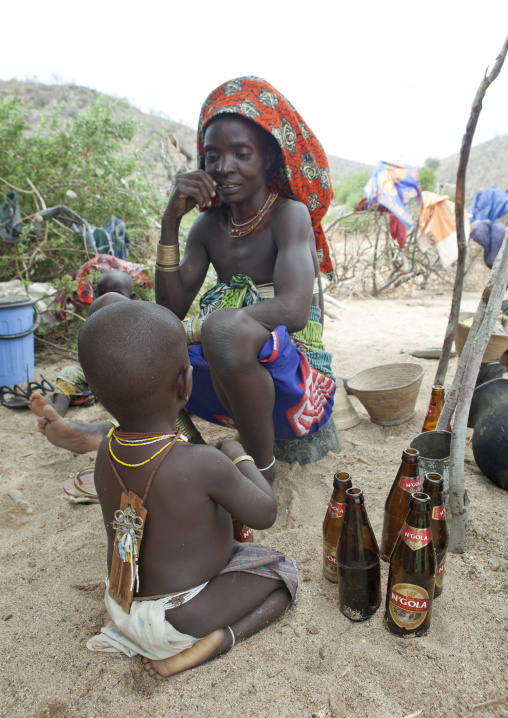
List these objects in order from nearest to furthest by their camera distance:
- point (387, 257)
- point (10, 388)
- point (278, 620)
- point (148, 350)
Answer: point (148, 350) < point (278, 620) < point (10, 388) < point (387, 257)

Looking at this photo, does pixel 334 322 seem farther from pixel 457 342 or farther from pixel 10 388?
pixel 10 388

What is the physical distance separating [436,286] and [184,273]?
8.35 m

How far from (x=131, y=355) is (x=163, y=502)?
16.4 inches

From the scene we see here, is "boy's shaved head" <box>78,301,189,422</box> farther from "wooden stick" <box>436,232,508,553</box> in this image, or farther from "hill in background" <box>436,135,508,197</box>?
"hill in background" <box>436,135,508,197</box>

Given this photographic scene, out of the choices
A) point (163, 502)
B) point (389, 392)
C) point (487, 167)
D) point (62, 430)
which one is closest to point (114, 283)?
point (62, 430)

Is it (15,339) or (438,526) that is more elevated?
(438,526)

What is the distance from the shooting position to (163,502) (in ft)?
4.21

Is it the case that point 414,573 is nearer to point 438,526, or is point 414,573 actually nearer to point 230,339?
point 438,526

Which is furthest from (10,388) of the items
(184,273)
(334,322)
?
(334,322)

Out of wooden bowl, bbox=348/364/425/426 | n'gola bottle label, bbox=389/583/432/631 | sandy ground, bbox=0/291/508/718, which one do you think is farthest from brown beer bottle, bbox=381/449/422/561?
wooden bowl, bbox=348/364/425/426

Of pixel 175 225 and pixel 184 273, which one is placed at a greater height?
pixel 175 225

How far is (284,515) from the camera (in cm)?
207

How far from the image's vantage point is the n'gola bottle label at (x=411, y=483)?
159 centimetres

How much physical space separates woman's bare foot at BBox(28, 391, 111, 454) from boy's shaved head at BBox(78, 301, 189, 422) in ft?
4.26
